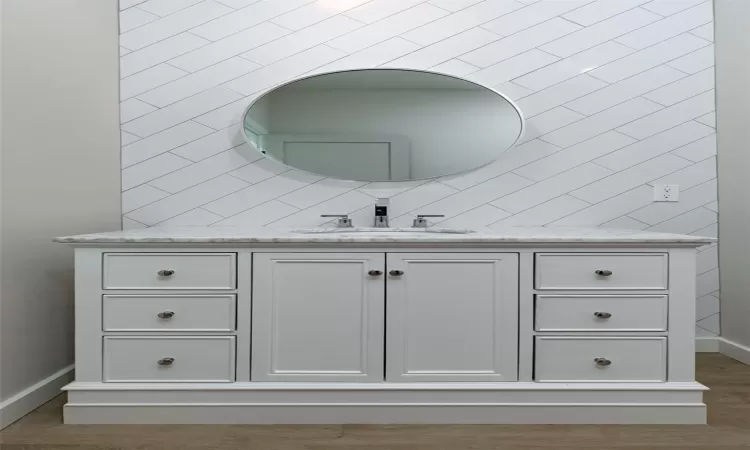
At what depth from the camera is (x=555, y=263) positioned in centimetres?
192

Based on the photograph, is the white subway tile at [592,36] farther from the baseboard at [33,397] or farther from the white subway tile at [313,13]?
the baseboard at [33,397]

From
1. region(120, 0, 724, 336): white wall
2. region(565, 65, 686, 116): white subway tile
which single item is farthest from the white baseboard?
region(565, 65, 686, 116): white subway tile

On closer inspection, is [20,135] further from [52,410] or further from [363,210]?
[363,210]

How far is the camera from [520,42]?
264 cm

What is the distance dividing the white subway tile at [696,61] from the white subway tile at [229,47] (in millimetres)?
2030

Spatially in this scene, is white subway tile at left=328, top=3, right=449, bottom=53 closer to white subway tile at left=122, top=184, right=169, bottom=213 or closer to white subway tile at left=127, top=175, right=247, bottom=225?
white subway tile at left=127, top=175, right=247, bottom=225

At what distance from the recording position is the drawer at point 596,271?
1913 millimetres

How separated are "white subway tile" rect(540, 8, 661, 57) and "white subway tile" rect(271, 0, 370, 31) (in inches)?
40.3

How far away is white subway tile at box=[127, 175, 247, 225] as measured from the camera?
261 centimetres

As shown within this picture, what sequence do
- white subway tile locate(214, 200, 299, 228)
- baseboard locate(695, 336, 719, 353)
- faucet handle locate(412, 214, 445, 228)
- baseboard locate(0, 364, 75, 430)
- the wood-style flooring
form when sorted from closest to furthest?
the wood-style flooring, baseboard locate(0, 364, 75, 430), faucet handle locate(412, 214, 445, 228), white subway tile locate(214, 200, 299, 228), baseboard locate(695, 336, 719, 353)

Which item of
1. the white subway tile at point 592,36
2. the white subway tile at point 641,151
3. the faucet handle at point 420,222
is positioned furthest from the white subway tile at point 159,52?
the white subway tile at point 641,151
